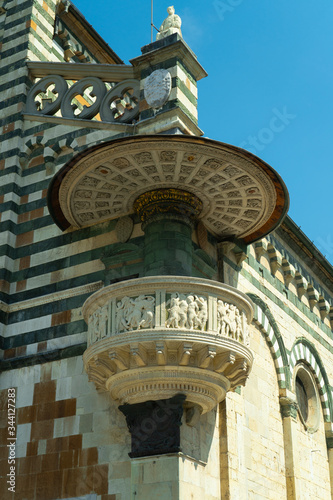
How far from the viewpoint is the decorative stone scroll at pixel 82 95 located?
13.6 metres

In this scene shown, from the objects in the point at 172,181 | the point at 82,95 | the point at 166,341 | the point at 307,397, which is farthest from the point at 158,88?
the point at 307,397

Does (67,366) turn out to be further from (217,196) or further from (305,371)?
(305,371)

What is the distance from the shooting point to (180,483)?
10141 millimetres

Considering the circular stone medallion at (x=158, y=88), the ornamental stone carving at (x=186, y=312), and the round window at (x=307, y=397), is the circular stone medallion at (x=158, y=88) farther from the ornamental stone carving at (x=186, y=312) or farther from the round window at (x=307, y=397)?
the round window at (x=307, y=397)

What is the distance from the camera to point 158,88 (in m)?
12.8

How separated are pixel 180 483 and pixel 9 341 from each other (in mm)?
4587

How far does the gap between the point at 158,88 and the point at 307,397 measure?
26.3 ft

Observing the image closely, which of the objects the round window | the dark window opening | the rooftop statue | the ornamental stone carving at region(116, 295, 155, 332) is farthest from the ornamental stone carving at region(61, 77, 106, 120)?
the dark window opening

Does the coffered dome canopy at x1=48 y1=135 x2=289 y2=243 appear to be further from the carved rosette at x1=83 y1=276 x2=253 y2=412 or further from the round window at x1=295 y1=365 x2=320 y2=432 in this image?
the round window at x1=295 y1=365 x2=320 y2=432

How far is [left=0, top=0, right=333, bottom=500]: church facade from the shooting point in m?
10.7

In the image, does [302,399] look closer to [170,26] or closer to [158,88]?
[158,88]

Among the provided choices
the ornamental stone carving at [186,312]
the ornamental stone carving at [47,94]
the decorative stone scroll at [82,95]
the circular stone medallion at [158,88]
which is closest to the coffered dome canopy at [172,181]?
the circular stone medallion at [158,88]

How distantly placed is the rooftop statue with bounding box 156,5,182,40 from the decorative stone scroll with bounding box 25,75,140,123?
0.99m

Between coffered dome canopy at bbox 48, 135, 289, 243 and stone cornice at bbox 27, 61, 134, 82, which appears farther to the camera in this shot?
stone cornice at bbox 27, 61, 134, 82
